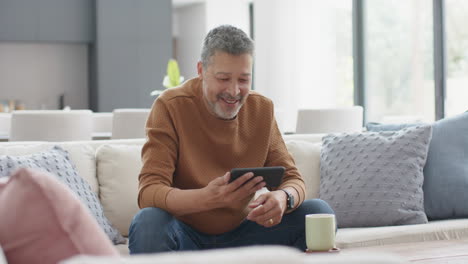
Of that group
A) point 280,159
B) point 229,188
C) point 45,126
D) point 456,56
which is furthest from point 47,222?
point 456,56

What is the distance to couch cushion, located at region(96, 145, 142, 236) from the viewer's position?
2824mm

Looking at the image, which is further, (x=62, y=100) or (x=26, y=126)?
(x=62, y=100)

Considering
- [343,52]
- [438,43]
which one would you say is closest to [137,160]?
[438,43]

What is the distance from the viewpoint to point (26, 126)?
4.37 metres

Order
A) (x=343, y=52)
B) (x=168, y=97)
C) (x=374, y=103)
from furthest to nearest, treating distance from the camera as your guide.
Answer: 1. (x=343, y=52)
2. (x=374, y=103)
3. (x=168, y=97)

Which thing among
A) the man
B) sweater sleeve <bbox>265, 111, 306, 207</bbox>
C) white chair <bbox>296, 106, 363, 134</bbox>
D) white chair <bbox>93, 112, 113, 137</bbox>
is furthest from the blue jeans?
white chair <bbox>93, 112, 113, 137</bbox>

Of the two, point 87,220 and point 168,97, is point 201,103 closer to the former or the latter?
point 168,97

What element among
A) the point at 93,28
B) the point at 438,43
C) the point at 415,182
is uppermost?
the point at 93,28

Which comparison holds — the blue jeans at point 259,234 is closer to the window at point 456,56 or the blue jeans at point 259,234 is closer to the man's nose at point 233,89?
the man's nose at point 233,89

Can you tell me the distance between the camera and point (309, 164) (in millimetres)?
3123

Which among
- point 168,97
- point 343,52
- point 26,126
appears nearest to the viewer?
point 168,97

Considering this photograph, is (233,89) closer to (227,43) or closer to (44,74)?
(227,43)

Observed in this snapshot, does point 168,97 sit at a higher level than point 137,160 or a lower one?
higher

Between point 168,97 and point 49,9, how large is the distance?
7716 millimetres
